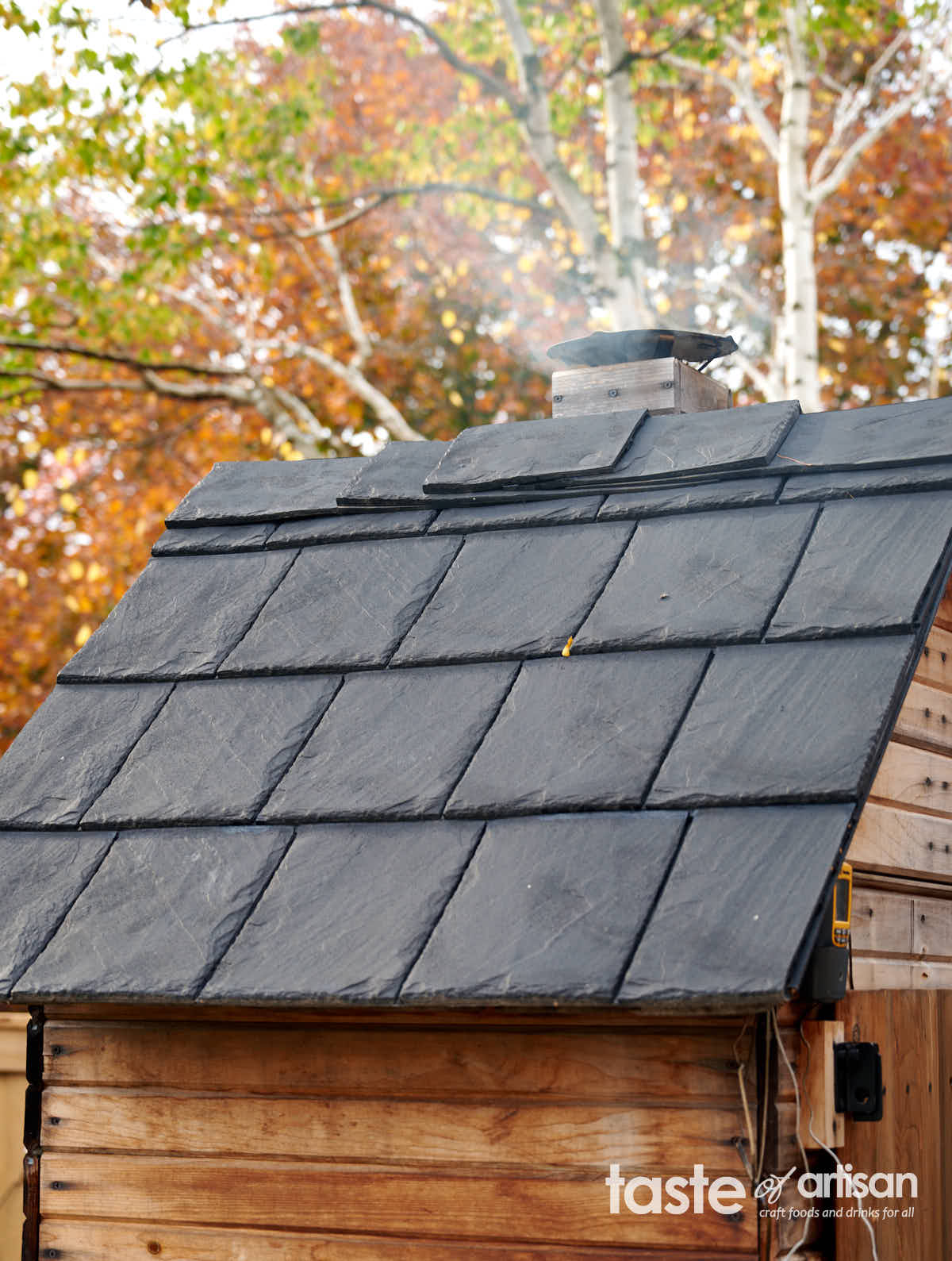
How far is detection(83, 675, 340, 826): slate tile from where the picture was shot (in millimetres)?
3660

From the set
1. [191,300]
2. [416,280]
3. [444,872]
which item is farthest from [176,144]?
[444,872]

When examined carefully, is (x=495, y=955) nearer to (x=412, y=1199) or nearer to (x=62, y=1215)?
(x=412, y=1199)

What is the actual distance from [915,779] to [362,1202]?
191 centimetres

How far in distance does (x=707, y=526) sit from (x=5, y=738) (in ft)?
54.8

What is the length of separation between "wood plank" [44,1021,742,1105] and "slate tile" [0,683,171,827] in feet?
2.01

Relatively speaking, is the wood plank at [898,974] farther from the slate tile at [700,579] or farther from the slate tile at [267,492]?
the slate tile at [267,492]

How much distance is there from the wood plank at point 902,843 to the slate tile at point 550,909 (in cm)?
74

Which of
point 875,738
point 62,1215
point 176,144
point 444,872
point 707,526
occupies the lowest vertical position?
point 62,1215

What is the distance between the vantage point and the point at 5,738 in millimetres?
18906

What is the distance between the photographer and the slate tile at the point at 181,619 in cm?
421

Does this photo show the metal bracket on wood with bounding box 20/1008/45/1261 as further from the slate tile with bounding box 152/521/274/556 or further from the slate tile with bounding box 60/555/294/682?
the slate tile with bounding box 152/521/274/556

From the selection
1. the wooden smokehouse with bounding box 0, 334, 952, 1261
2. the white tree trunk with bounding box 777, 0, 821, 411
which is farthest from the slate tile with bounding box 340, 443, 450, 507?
the white tree trunk with bounding box 777, 0, 821, 411

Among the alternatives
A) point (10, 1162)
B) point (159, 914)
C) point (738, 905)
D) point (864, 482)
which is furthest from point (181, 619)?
point (10, 1162)

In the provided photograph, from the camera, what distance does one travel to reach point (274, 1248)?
3.53 m
